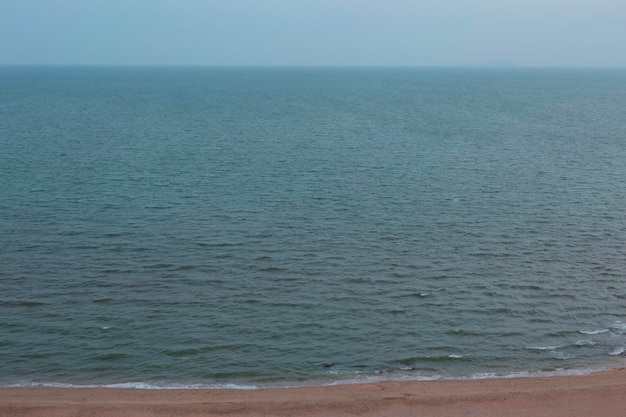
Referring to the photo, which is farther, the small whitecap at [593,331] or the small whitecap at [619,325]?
the small whitecap at [619,325]

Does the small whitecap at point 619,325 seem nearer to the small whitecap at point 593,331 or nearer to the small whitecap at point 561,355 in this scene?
the small whitecap at point 593,331

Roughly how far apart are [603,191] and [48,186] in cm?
6272

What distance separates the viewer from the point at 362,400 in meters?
34.6

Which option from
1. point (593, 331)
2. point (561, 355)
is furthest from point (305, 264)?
point (593, 331)

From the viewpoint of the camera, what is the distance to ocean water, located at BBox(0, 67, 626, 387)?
41.5 m

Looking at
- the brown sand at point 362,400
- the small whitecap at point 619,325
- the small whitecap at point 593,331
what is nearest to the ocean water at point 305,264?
the small whitecap at point 593,331

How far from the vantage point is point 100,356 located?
4134 centimetres

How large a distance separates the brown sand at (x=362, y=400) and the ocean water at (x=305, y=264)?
6.29ft

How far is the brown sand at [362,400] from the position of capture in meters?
33.5

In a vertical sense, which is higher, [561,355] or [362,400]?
[362,400]

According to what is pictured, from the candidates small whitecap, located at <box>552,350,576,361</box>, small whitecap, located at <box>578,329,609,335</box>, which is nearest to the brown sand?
small whitecap, located at <box>552,350,576,361</box>

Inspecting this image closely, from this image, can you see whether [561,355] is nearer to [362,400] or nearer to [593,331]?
[593,331]

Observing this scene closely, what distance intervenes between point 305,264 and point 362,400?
2205 centimetres

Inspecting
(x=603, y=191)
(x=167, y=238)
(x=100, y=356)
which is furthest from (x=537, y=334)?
(x=603, y=191)
